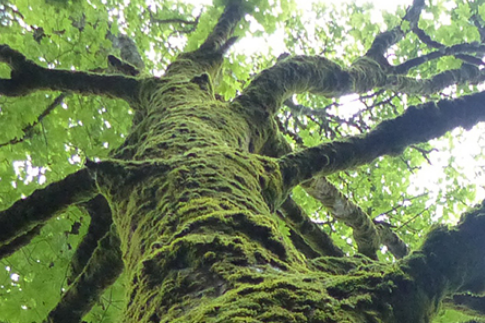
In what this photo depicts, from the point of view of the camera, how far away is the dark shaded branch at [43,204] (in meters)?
1.95

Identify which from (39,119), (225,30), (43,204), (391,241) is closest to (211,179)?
(43,204)

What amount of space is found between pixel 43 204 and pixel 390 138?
1850 mm

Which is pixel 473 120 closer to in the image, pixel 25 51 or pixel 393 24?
pixel 393 24

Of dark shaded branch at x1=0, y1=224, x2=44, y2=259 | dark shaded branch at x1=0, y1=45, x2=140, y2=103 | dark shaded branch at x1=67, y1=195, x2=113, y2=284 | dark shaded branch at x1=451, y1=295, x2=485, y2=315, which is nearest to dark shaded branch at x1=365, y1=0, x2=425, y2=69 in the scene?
dark shaded branch at x1=0, y1=45, x2=140, y2=103

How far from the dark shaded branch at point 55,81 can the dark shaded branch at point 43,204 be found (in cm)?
129

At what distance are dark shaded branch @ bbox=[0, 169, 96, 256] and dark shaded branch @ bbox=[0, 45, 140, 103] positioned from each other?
1287 millimetres

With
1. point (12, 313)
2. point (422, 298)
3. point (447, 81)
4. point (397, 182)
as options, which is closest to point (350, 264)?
point (422, 298)

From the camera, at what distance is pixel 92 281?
92.2 inches

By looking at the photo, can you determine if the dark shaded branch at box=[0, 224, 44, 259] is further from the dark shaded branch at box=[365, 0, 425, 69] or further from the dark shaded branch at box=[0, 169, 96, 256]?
the dark shaded branch at box=[365, 0, 425, 69]

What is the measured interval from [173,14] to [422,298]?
17.7ft

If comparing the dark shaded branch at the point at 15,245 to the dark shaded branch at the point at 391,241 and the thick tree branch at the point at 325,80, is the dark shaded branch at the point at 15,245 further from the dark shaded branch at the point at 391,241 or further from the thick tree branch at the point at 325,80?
the dark shaded branch at the point at 391,241

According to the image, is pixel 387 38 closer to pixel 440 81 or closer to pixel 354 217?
pixel 440 81

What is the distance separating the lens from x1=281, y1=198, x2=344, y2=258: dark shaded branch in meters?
3.44

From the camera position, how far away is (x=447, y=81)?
14.3ft
